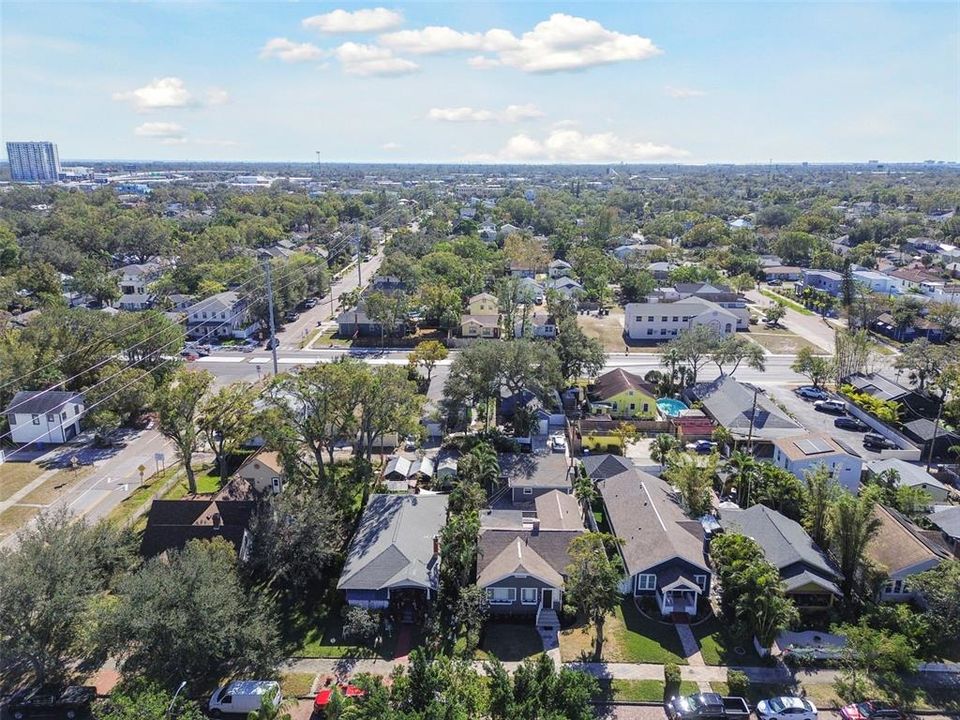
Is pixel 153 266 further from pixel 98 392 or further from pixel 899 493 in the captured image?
pixel 899 493

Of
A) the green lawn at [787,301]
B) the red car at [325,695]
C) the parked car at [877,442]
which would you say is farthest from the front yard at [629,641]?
the green lawn at [787,301]

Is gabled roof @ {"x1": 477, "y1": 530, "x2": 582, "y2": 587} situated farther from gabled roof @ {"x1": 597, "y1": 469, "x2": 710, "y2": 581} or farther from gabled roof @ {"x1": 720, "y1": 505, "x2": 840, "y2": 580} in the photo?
gabled roof @ {"x1": 720, "y1": 505, "x2": 840, "y2": 580}

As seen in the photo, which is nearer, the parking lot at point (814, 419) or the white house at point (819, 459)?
the white house at point (819, 459)

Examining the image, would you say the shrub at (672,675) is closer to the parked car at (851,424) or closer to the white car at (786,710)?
the white car at (786,710)

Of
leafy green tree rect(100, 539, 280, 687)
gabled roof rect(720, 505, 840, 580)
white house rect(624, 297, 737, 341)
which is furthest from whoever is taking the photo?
white house rect(624, 297, 737, 341)

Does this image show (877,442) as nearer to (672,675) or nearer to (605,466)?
(605,466)

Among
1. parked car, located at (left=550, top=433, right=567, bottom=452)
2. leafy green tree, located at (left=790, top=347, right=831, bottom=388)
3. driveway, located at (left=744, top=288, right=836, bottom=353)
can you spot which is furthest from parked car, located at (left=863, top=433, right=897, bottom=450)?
driveway, located at (left=744, top=288, right=836, bottom=353)

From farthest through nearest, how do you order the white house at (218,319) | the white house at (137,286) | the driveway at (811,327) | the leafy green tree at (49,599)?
the white house at (137,286)
the white house at (218,319)
the driveway at (811,327)
the leafy green tree at (49,599)
